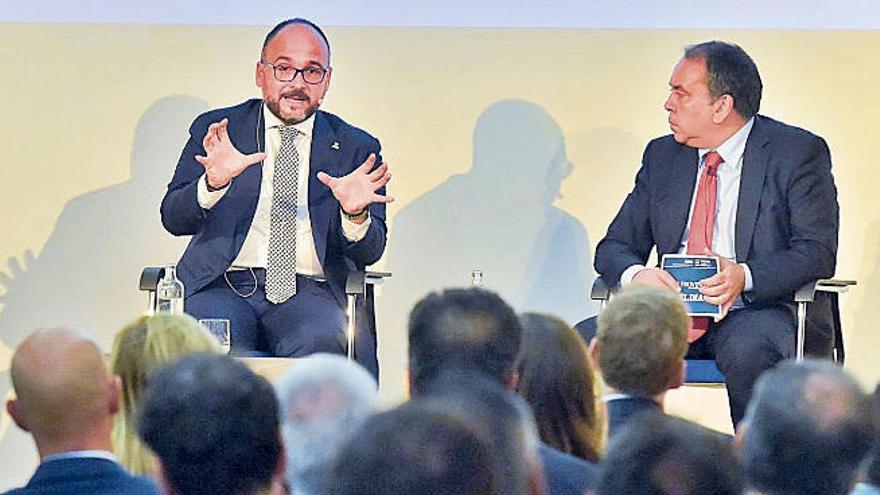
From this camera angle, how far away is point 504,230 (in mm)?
5426

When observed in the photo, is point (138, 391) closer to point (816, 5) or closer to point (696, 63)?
point (696, 63)

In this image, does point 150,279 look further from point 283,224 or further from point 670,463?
point 670,463

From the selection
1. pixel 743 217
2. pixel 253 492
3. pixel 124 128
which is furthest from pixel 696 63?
pixel 253 492

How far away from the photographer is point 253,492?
5.94 feet

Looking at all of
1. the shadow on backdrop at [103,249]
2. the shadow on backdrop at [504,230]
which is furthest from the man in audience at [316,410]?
the shadow on backdrop at [103,249]

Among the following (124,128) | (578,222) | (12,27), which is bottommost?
(578,222)

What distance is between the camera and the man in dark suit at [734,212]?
164 inches

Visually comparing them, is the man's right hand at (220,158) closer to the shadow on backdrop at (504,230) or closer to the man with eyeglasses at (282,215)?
the man with eyeglasses at (282,215)

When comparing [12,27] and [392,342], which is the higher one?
[12,27]

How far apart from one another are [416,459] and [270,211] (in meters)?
3.24

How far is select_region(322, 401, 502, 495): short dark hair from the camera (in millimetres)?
1356

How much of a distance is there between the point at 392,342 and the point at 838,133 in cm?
176

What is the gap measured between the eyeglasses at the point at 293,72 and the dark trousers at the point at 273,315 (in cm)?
58

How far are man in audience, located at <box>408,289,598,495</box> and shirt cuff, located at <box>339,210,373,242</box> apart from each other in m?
1.72
